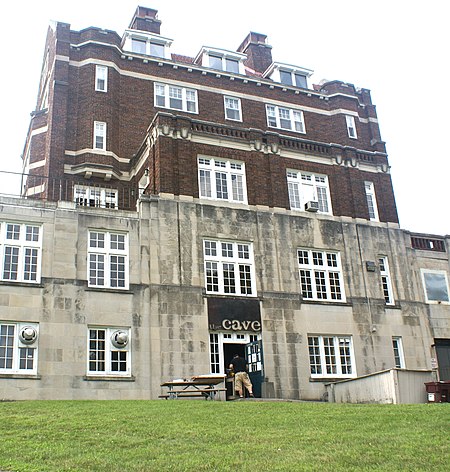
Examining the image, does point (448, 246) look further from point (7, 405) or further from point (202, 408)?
point (7, 405)

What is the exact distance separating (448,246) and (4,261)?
2434cm

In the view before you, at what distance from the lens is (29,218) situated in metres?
28.7

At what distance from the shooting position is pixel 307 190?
35.4 meters

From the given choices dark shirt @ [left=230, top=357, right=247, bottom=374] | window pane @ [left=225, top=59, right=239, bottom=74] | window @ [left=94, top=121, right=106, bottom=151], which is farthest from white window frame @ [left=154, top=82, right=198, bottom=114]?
dark shirt @ [left=230, top=357, right=247, bottom=374]

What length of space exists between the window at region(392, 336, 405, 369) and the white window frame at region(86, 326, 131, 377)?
1401cm

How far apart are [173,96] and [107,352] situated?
1917 cm

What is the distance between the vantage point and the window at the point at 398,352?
33.4m

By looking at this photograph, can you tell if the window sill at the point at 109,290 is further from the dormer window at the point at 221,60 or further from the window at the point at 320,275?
the dormer window at the point at 221,60

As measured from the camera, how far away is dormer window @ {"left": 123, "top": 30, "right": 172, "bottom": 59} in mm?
42312

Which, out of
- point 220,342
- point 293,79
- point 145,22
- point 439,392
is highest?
point 145,22

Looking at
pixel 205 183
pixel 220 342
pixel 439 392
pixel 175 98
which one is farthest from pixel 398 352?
pixel 175 98

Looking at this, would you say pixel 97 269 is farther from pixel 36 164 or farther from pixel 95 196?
pixel 36 164

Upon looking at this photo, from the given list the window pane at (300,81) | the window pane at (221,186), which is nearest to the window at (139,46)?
the window pane at (300,81)

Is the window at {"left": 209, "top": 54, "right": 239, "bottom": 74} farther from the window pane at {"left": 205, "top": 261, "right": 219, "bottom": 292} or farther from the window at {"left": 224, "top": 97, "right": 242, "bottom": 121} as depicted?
the window pane at {"left": 205, "top": 261, "right": 219, "bottom": 292}
